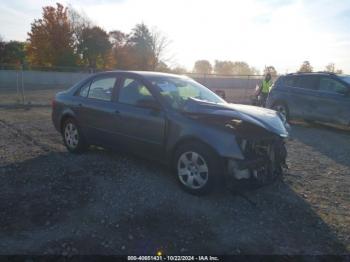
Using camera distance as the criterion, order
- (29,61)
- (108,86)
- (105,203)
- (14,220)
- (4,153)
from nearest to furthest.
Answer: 1. (14,220)
2. (105,203)
3. (108,86)
4. (4,153)
5. (29,61)

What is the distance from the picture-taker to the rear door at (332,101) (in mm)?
9703

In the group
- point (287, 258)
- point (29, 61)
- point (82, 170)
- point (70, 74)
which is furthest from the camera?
point (29, 61)

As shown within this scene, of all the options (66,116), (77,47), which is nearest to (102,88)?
(66,116)

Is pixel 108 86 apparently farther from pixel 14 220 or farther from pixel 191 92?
pixel 14 220

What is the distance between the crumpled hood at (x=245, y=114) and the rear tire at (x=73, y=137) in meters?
2.45

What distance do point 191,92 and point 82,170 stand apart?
6.94 feet

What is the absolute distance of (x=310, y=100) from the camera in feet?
35.0

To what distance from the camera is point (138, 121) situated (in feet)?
17.1

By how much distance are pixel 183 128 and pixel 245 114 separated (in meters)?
0.84

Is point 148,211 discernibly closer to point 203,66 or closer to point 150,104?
point 150,104

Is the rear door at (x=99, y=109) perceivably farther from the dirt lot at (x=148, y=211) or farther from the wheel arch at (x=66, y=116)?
the dirt lot at (x=148, y=211)

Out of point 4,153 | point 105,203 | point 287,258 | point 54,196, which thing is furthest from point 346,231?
point 4,153

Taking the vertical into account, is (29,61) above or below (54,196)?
above

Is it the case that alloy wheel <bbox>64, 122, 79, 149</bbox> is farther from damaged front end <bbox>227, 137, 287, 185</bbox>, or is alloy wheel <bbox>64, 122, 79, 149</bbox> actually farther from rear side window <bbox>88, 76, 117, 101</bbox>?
damaged front end <bbox>227, 137, 287, 185</bbox>
